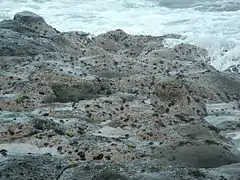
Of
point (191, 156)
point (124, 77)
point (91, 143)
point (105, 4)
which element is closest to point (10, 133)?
point (91, 143)

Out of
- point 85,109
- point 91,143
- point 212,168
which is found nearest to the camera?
point 212,168

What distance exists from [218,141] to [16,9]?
39665mm

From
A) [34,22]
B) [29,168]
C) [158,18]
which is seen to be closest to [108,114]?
[29,168]

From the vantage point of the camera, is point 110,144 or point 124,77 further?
point 124,77

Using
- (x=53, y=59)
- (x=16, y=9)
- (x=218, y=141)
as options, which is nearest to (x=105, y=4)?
(x=16, y=9)

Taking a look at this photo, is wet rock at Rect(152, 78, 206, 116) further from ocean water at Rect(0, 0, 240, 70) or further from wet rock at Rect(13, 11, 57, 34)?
wet rock at Rect(13, 11, 57, 34)

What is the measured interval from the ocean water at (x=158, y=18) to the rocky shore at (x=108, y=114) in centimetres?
575

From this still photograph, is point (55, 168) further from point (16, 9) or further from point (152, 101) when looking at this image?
point (16, 9)

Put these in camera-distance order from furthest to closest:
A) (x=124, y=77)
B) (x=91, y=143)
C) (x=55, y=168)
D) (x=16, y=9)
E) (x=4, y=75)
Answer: (x=16, y=9) → (x=124, y=77) → (x=4, y=75) → (x=91, y=143) → (x=55, y=168)

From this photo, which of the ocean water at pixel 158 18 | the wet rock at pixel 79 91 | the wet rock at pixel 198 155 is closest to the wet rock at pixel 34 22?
the ocean water at pixel 158 18

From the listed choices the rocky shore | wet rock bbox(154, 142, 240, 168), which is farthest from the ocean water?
wet rock bbox(154, 142, 240, 168)

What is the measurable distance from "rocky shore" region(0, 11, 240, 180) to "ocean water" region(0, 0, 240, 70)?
5747 mm

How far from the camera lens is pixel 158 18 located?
139 feet

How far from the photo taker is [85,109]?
15492 millimetres
